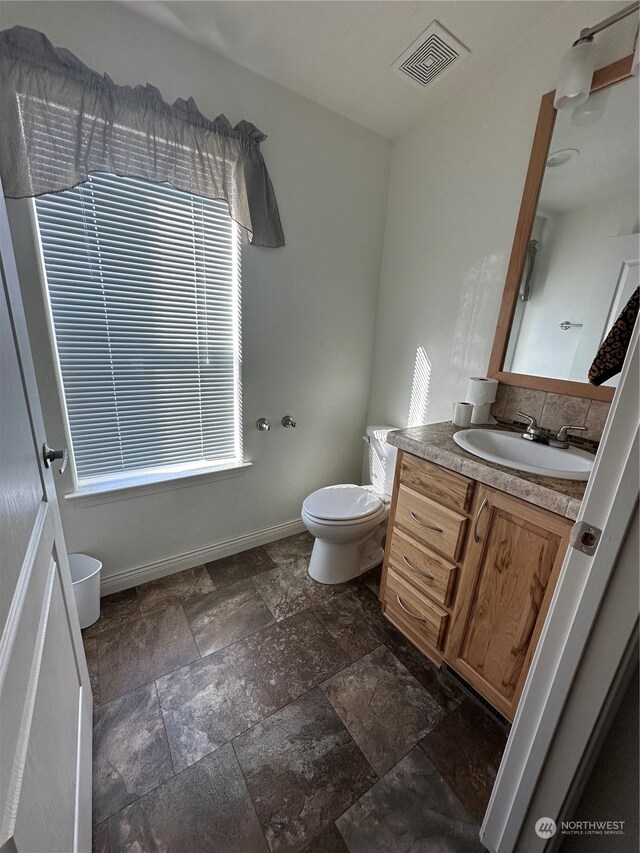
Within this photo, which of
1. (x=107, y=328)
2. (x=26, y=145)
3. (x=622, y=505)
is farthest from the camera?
(x=107, y=328)

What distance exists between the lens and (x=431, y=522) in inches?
51.8

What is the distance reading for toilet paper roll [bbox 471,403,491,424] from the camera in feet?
4.97

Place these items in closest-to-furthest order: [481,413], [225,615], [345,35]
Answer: [345,35] → [481,413] → [225,615]

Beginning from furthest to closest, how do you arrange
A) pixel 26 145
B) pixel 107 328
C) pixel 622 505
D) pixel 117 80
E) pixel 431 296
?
pixel 431 296 → pixel 107 328 → pixel 117 80 → pixel 26 145 → pixel 622 505

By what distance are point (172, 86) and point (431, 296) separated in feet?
4.83

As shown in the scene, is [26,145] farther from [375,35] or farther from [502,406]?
[502,406]

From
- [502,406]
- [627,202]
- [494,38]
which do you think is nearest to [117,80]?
[494,38]

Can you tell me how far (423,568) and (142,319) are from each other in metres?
1.66

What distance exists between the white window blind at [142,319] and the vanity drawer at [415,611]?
1209 mm

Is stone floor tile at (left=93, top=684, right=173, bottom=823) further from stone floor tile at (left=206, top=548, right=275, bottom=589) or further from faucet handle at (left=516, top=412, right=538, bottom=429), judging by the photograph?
faucet handle at (left=516, top=412, right=538, bottom=429)

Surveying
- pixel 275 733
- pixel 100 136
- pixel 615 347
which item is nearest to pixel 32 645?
pixel 275 733

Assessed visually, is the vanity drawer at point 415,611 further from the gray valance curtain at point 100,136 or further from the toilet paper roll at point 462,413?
the gray valance curtain at point 100,136

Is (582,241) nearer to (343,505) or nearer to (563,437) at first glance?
(563,437)

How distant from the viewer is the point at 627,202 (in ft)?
3.82
